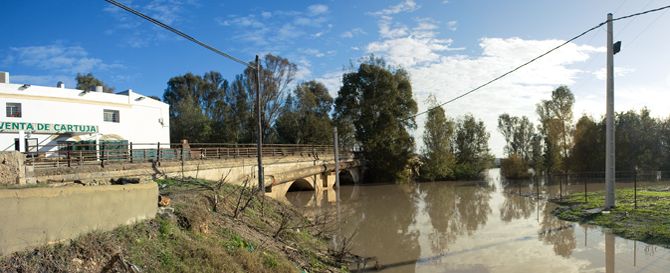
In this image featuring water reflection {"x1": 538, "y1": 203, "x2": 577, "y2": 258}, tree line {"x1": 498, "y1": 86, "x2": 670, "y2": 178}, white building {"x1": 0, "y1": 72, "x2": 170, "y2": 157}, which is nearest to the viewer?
water reflection {"x1": 538, "y1": 203, "x2": 577, "y2": 258}

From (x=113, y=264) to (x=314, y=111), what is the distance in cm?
5625

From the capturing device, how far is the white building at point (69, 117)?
27.5m

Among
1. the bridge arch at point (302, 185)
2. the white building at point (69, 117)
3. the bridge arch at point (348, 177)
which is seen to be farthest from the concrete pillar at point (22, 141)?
the bridge arch at point (348, 177)

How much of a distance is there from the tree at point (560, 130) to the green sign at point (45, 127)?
161 feet

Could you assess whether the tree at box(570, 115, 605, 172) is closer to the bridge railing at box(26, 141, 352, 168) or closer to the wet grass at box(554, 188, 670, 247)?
the bridge railing at box(26, 141, 352, 168)

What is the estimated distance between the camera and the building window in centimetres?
2759

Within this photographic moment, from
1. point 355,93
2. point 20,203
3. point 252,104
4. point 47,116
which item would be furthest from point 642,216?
point 252,104

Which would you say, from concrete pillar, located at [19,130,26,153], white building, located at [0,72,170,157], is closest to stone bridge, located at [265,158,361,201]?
white building, located at [0,72,170,157]

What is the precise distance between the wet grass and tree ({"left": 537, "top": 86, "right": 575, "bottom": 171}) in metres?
30.8

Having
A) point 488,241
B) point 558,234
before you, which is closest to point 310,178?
point 488,241

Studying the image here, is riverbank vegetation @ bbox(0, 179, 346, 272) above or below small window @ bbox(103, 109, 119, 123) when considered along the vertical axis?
below

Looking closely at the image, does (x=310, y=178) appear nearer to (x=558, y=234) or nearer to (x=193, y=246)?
(x=558, y=234)

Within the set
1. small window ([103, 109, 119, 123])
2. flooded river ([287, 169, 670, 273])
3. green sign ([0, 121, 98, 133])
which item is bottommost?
flooded river ([287, 169, 670, 273])

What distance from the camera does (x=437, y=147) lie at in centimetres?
5678
